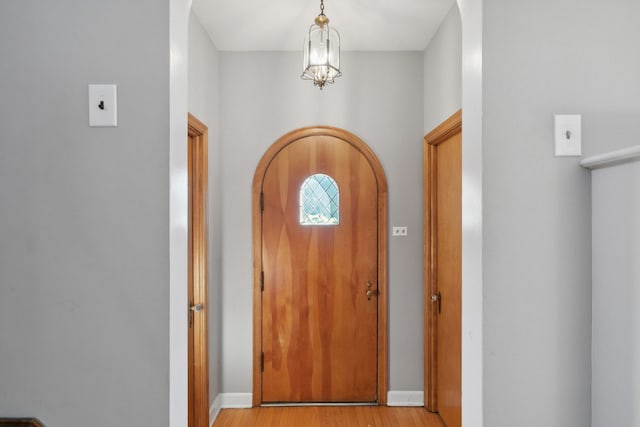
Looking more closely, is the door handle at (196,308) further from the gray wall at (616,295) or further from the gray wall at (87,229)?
the gray wall at (616,295)

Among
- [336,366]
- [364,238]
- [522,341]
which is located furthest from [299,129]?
[522,341]

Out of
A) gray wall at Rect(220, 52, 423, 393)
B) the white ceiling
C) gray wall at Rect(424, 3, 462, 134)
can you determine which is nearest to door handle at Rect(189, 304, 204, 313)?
gray wall at Rect(220, 52, 423, 393)

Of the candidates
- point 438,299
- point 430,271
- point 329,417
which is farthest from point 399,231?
point 329,417

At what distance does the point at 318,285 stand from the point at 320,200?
61 centimetres

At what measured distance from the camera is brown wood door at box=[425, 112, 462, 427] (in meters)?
2.40

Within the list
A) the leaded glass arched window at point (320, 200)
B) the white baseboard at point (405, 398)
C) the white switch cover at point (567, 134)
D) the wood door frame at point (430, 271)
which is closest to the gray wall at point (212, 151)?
the leaded glass arched window at point (320, 200)

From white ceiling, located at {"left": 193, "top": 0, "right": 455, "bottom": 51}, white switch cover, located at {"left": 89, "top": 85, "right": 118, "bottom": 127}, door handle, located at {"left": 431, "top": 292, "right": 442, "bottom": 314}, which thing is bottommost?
door handle, located at {"left": 431, "top": 292, "right": 442, "bottom": 314}

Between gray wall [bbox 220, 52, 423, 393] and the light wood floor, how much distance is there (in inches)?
7.0

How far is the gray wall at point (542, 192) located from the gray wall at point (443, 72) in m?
1.11

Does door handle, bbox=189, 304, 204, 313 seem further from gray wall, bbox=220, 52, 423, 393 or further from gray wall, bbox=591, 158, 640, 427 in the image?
gray wall, bbox=591, 158, 640, 427

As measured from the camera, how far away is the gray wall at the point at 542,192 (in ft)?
3.59

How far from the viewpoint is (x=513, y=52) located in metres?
1.10

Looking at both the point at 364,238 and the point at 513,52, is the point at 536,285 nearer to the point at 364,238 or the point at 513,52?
the point at 513,52

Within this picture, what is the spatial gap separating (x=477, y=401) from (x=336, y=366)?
196 centimetres
